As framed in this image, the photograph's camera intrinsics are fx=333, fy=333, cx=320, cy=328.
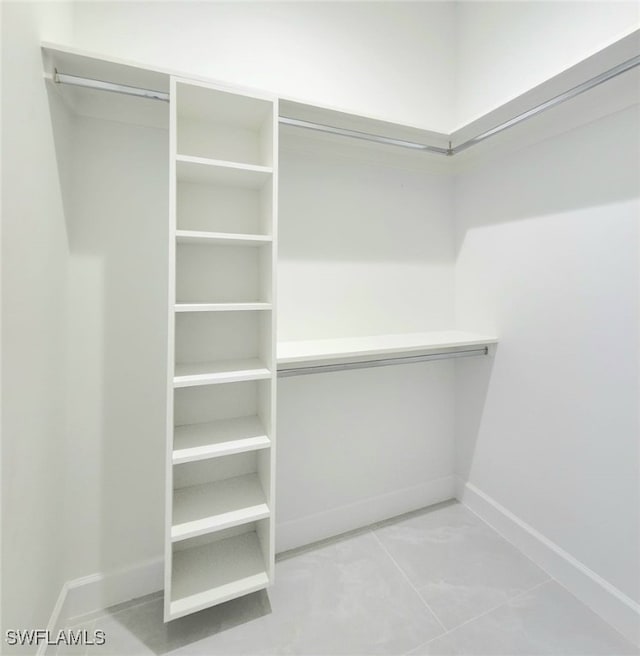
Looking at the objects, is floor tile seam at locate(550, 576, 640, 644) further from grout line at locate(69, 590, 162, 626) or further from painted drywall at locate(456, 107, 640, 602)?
grout line at locate(69, 590, 162, 626)

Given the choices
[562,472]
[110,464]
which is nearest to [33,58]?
[110,464]

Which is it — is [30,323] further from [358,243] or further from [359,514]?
[359,514]

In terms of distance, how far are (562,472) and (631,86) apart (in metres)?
1.57

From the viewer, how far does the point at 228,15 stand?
4.88ft

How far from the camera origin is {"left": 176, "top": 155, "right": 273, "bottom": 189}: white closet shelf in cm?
119

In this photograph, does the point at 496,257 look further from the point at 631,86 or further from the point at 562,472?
the point at 562,472

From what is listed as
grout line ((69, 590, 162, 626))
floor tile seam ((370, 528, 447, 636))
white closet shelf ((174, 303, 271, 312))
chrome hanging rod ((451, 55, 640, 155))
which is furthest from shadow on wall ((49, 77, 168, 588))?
chrome hanging rod ((451, 55, 640, 155))

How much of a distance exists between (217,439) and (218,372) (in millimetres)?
273

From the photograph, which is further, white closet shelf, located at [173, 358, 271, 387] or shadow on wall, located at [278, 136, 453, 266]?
shadow on wall, located at [278, 136, 453, 266]

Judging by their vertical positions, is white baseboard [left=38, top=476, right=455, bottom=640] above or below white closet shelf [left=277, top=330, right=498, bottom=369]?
below

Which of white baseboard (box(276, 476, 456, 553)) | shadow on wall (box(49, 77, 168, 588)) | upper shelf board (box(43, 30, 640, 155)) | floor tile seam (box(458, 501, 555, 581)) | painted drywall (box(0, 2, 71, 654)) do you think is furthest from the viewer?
white baseboard (box(276, 476, 456, 553))

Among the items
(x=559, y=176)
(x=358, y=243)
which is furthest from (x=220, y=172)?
(x=559, y=176)

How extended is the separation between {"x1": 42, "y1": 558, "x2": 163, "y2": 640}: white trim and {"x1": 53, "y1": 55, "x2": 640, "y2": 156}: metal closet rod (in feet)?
6.14

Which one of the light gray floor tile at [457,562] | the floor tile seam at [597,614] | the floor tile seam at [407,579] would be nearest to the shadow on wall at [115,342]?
the floor tile seam at [407,579]
